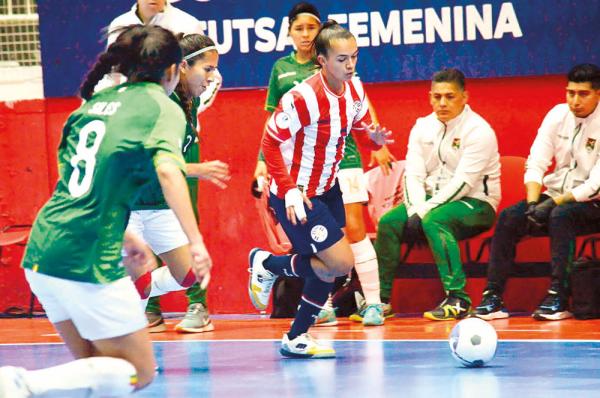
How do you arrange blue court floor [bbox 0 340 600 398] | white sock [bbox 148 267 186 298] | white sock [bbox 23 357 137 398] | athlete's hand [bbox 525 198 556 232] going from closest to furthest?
white sock [bbox 23 357 137 398] → blue court floor [bbox 0 340 600 398] → white sock [bbox 148 267 186 298] → athlete's hand [bbox 525 198 556 232]

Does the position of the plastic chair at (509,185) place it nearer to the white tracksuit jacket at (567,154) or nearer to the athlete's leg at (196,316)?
the white tracksuit jacket at (567,154)

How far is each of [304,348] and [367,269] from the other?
205 centimetres

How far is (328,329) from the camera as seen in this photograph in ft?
29.3

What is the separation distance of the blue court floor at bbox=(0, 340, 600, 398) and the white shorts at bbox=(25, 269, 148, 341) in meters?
1.64

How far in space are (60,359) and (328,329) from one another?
217 centimetres

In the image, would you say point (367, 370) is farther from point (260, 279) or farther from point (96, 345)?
point (96, 345)

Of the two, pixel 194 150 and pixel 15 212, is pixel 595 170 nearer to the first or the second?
pixel 194 150

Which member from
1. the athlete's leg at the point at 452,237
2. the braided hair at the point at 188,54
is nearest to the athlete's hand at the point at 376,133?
the braided hair at the point at 188,54

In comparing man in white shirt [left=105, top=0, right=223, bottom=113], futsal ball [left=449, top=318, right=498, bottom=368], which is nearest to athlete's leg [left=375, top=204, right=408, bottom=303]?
man in white shirt [left=105, top=0, right=223, bottom=113]

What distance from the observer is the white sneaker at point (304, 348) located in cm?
724

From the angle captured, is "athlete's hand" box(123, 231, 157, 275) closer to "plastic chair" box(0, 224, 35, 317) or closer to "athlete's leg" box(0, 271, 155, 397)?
"athlete's leg" box(0, 271, 155, 397)

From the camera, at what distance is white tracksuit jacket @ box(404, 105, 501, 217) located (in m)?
9.30

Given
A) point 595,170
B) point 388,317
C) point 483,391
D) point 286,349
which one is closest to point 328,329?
point 388,317

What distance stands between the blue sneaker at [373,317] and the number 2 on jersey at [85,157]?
16.0 feet
